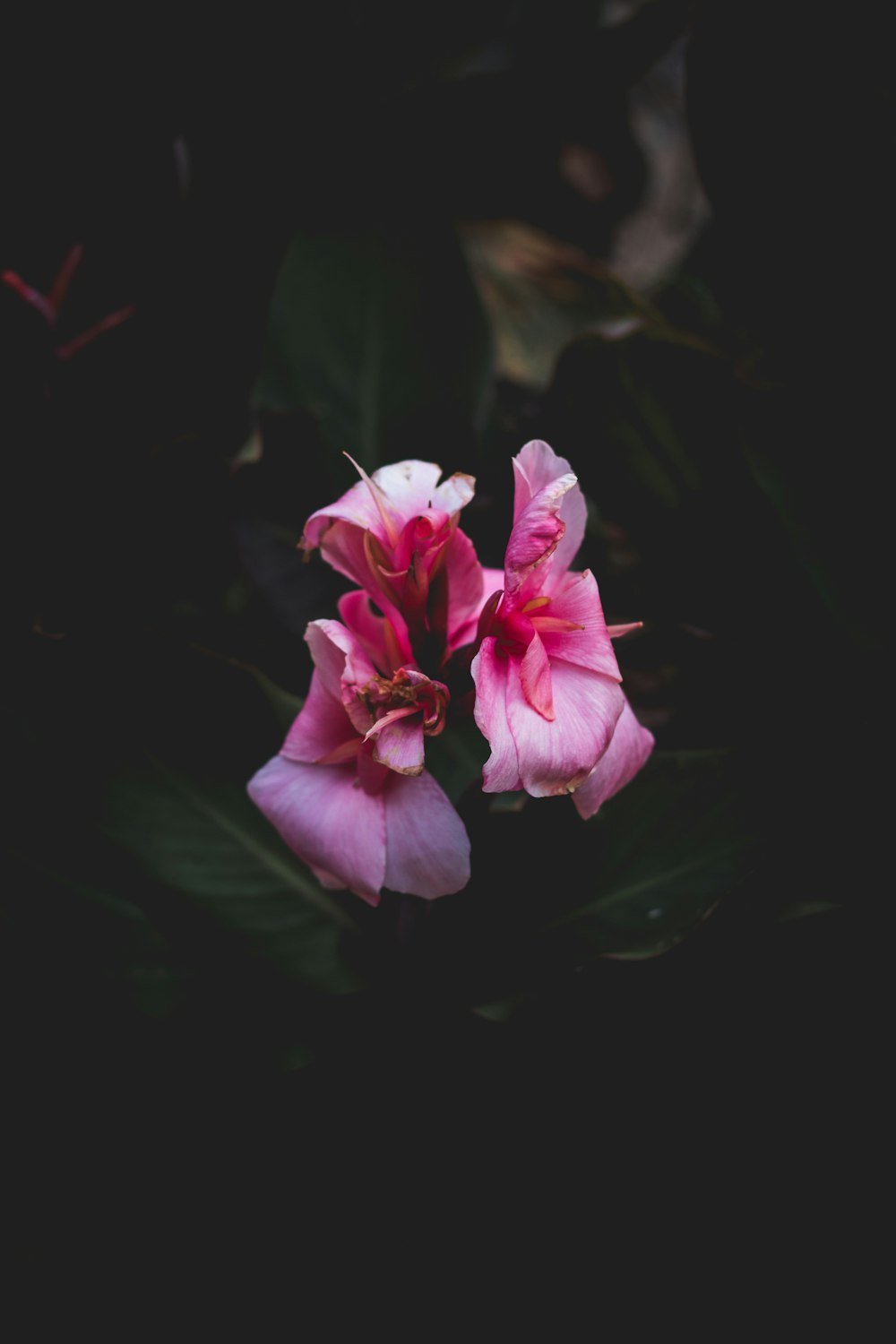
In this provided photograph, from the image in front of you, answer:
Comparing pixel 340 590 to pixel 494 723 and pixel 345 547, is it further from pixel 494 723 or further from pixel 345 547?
pixel 494 723

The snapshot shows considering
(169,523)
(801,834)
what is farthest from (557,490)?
(169,523)

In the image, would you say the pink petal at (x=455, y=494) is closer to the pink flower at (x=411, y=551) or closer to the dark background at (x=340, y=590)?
the pink flower at (x=411, y=551)

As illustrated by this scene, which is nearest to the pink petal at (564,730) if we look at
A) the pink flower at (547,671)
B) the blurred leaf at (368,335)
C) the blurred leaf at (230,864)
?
the pink flower at (547,671)

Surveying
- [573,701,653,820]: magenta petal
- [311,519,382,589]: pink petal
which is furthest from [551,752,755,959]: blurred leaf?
[311,519,382,589]: pink petal

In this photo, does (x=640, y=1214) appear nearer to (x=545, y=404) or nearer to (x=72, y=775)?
(x=72, y=775)

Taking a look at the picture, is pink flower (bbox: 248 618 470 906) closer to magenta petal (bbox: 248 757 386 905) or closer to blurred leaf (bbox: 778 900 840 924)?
magenta petal (bbox: 248 757 386 905)
